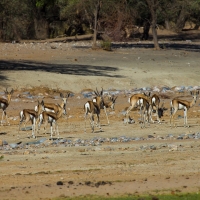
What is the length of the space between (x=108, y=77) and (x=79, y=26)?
33.4 metres

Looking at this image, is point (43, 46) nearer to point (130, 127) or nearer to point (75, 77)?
point (75, 77)

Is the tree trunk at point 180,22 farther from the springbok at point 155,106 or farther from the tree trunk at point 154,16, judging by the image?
the springbok at point 155,106

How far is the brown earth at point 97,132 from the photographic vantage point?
13812 millimetres

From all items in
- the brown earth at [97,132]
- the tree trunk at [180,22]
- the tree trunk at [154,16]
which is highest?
the tree trunk at [180,22]

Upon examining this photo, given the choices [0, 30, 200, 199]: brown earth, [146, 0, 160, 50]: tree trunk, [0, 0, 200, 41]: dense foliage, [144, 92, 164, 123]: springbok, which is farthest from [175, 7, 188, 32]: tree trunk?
[144, 92, 164, 123]: springbok

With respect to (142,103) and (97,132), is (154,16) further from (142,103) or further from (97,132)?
(97,132)

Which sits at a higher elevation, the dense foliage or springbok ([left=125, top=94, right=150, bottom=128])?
the dense foliage

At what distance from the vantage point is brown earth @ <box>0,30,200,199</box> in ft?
45.3

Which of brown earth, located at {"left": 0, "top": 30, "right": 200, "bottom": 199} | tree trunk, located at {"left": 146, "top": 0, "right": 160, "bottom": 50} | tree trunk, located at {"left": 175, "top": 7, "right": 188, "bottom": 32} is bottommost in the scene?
brown earth, located at {"left": 0, "top": 30, "right": 200, "bottom": 199}

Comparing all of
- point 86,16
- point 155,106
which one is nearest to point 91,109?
point 155,106

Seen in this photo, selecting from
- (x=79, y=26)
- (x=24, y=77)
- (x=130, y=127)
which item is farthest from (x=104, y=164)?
(x=79, y=26)

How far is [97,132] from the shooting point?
22750 millimetres

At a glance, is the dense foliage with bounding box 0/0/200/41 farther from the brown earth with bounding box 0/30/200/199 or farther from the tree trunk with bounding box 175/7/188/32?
the brown earth with bounding box 0/30/200/199

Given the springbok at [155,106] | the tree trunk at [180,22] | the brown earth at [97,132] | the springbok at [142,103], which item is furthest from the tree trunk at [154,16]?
the springbok at [142,103]
